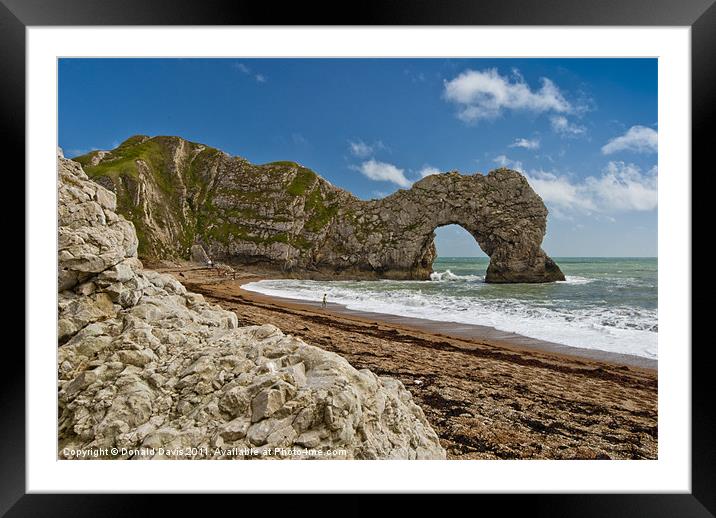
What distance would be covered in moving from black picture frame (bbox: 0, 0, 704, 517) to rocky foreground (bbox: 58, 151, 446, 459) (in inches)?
13.4

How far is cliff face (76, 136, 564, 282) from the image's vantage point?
29625 millimetres

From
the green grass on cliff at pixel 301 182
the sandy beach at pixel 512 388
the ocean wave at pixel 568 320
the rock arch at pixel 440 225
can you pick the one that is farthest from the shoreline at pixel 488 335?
the green grass on cliff at pixel 301 182

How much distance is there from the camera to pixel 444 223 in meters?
33.8

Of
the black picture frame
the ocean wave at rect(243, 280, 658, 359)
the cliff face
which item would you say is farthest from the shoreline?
the cliff face

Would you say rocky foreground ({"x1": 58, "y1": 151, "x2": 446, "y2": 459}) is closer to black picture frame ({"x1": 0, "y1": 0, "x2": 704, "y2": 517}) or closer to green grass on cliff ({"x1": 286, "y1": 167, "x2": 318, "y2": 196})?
black picture frame ({"x1": 0, "y1": 0, "x2": 704, "y2": 517})

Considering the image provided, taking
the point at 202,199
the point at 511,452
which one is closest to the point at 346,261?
the point at 202,199

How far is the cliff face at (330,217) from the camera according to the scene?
1166 inches
